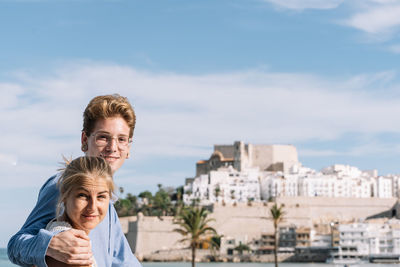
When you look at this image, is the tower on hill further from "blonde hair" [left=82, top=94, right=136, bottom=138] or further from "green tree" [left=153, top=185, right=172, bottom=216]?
"blonde hair" [left=82, top=94, right=136, bottom=138]

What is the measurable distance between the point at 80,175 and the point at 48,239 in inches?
6.1

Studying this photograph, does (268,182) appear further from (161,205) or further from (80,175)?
(80,175)

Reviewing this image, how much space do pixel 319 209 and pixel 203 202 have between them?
10.1m

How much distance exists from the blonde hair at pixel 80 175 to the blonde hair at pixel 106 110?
32cm

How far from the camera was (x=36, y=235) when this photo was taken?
4.94 ft

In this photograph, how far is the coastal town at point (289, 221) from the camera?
5428 centimetres

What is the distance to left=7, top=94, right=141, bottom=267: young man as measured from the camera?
1.46 meters

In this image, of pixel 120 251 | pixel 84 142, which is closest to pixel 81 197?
pixel 120 251

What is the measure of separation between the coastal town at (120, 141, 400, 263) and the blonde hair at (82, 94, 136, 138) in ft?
159

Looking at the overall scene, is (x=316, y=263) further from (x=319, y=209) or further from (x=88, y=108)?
(x=88, y=108)

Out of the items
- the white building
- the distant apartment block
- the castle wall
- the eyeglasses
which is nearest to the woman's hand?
the eyeglasses

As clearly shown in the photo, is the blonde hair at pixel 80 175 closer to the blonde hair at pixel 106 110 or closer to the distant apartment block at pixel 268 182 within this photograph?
the blonde hair at pixel 106 110

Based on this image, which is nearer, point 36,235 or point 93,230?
point 36,235

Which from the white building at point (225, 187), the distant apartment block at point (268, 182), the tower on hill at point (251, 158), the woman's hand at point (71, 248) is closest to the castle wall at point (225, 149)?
the tower on hill at point (251, 158)
